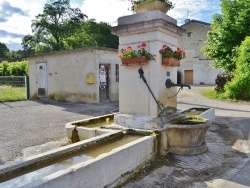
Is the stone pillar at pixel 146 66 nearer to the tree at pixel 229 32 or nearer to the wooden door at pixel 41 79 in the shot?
the wooden door at pixel 41 79

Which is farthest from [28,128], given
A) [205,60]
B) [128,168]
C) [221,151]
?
[205,60]

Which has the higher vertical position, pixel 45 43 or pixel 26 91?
pixel 45 43

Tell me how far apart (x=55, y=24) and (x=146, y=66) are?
3631 cm

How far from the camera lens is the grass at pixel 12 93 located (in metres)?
14.2

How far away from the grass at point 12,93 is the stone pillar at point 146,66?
11.5 meters

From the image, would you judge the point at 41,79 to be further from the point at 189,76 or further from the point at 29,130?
the point at 189,76

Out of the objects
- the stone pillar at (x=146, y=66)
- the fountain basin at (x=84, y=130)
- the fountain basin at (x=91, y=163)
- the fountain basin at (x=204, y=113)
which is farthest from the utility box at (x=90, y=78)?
the fountain basin at (x=91, y=163)

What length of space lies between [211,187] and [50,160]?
2.33m

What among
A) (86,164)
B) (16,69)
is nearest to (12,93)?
(86,164)

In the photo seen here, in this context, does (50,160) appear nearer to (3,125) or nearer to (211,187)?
(211,187)

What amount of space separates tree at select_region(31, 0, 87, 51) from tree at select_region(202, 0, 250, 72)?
84.7 ft

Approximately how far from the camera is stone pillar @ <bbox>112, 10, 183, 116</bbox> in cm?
465

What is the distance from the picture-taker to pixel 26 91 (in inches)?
607

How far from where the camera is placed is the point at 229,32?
16109 mm
